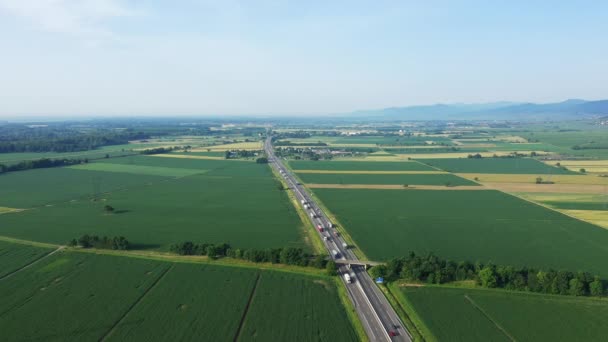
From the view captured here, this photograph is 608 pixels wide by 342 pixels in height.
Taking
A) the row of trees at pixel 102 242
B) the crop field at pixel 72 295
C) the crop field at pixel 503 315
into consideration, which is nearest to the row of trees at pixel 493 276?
the crop field at pixel 503 315

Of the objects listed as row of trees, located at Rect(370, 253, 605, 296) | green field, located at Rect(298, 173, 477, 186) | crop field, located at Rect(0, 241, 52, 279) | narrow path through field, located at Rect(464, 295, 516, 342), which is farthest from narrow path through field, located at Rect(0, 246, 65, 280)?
green field, located at Rect(298, 173, 477, 186)

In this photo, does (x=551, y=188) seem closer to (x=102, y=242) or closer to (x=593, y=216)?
(x=593, y=216)

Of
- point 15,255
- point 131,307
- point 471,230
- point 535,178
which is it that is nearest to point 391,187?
point 471,230

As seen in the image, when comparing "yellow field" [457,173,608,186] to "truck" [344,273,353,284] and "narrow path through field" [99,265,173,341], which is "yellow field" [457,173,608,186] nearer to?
"truck" [344,273,353,284]

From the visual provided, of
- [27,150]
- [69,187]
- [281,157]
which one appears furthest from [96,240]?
[27,150]

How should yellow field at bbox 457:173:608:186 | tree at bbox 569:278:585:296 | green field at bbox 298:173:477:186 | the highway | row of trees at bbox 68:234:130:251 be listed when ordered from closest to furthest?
the highway → tree at bbox 569:278:585:296 → row of trees at bbox 68:234:130:251 → yellow field at bbox 457:173:608:186 → green field at bbox 298:173:477:186

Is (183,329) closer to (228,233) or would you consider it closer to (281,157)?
(228,233)
